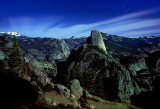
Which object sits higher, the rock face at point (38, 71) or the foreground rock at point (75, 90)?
the rock face at point (38, 71)

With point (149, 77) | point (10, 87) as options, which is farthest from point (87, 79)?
point (149, 77)

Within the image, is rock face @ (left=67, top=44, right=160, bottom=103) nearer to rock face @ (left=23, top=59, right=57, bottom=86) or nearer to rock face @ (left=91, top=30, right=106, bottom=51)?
rock face @ (left=23, top=59, right=57, bottom=86)

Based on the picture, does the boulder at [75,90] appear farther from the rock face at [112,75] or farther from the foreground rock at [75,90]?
the rock face at [112,75]

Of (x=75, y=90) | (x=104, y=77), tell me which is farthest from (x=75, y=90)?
(x=104, y=77)

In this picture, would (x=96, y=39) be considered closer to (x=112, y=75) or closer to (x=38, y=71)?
(x=112, y=75)

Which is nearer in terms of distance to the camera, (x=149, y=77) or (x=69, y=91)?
(x=69, y=91)

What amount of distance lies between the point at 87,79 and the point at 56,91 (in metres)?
37.8

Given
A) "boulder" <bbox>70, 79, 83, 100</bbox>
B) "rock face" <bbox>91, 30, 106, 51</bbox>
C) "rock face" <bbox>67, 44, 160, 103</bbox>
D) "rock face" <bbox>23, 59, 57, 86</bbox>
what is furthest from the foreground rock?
"rock face" <bbox>91, 30, 106, 51</bbox>

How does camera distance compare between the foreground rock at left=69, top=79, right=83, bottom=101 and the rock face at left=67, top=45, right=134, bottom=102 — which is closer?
the foreground rock at left=69, top=79, right=83, bottom=101

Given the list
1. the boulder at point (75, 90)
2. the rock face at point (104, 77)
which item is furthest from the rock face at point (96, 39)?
the boulder at point (75, 90)

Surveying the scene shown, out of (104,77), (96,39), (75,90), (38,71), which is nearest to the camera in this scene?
(75,90)

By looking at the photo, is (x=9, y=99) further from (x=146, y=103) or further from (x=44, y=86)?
(x=146, y=103)

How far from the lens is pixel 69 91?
31.4 meters

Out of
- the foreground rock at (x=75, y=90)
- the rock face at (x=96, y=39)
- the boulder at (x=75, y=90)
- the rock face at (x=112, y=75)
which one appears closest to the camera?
the foreground rock at (x=75, y=90)
